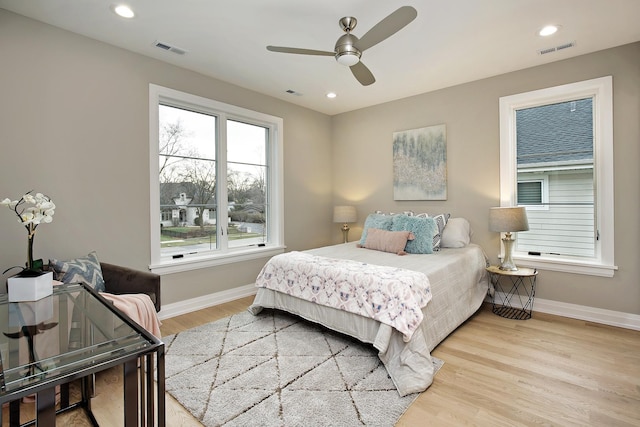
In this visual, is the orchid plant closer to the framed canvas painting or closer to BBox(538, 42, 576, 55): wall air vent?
the framed canvas painting

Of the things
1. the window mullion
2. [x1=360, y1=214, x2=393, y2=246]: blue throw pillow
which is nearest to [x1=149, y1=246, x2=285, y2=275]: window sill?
the window mullion

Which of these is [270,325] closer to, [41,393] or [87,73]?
[41,393]

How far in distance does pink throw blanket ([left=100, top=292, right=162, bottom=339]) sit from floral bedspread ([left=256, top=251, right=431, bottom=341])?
3.74 ft

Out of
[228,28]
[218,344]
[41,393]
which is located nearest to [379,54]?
[228,28]

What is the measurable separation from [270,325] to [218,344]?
1.80 ft

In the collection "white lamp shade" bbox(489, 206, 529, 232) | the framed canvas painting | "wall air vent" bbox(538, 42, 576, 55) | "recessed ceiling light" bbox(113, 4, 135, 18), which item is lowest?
"white lamp shade" bbox(489, 206, 529, 232)

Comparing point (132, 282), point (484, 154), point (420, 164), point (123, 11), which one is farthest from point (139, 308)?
point (484, 154)

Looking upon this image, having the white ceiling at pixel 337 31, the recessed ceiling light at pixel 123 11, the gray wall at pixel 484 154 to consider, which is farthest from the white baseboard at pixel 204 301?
the recessed ceiling light at pixel 123 11

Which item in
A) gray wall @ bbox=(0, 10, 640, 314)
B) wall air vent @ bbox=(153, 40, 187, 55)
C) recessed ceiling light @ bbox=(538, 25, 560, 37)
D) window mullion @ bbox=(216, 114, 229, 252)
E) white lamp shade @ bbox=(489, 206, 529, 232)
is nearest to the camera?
gray wall @ bbox=(0, 10, 640, 314)

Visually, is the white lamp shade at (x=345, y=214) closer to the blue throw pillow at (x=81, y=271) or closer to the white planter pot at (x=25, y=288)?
the blue throw pillow at (x=81, y=271)

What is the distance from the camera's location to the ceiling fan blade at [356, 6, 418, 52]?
1929 mm

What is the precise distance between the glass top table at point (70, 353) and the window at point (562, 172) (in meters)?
3.83

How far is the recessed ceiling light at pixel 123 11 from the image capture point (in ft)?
7.83

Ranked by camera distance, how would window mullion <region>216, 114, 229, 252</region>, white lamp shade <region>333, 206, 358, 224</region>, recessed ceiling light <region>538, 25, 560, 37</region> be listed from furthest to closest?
white lamp shade <region>333, 206, 358, 224</region> → window mullion <region>216, 114, 229, 252</region> → recessed ceiling light <region>538, 25, 560, 37</region>
